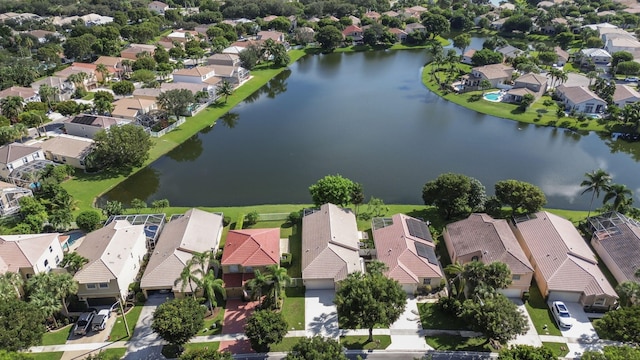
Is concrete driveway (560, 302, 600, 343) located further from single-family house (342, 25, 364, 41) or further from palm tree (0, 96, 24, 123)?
single-family house (342, 25, 364, 41)

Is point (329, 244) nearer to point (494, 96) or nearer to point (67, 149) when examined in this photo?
point (67, 149)

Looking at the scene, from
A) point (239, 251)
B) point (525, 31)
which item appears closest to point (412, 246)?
point (239, 251)

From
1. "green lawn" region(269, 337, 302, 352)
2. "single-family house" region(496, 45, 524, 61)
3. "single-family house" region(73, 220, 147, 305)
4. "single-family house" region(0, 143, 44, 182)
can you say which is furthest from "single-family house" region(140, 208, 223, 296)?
"single-family house" region(496, 45, 524, 61)

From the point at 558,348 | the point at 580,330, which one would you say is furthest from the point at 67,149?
the point at 580,330

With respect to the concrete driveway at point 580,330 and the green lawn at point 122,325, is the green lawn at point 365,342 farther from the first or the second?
the green lawn at point 122,325

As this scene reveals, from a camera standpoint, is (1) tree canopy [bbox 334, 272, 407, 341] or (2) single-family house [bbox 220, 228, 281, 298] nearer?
(1) tree canopy [bbox 334, 272, 407, 341]

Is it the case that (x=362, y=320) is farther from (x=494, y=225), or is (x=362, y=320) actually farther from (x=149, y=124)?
(x=149, y=124)
